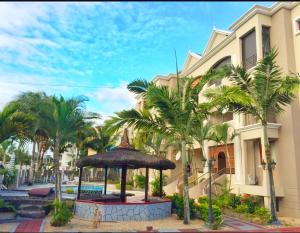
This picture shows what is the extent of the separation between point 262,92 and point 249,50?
6.64 m

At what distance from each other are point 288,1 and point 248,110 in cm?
798

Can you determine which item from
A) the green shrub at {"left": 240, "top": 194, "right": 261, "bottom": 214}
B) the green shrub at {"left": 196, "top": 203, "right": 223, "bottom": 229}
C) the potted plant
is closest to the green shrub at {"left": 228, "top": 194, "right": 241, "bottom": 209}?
the green shrub at {"left": 240, "top": 194, "right": 261, "bottom": 214}

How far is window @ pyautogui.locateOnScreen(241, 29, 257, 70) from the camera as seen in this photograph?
1884cm

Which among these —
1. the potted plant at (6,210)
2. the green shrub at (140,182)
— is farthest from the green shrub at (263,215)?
the green shrub at (140,182)

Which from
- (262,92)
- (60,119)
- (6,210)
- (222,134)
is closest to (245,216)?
(222,134)

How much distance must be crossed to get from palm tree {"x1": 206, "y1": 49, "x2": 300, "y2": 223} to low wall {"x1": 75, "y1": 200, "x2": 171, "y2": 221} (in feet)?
18.6

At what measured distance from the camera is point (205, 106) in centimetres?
1323

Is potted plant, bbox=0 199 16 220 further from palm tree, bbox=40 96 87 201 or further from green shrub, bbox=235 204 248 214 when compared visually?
green shrub, bbox=235 204 248 214

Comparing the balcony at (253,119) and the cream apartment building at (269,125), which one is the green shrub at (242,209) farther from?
the balcony at (253,119)

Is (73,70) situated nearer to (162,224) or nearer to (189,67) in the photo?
(162,224)

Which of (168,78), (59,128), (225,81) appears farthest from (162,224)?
(168,78)

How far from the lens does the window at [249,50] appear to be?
742 inches

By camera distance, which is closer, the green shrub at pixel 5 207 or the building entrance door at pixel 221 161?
the green shrub at pixel 5 207

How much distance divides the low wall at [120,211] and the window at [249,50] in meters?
11.6
